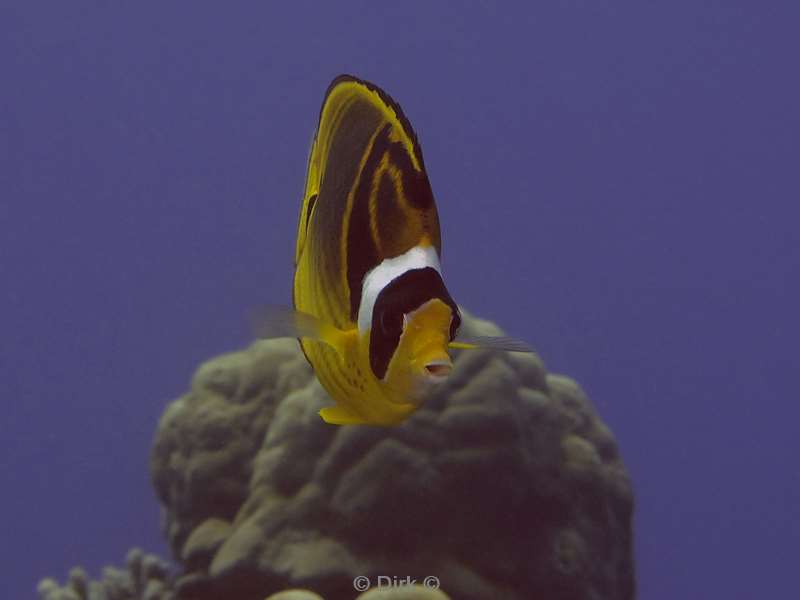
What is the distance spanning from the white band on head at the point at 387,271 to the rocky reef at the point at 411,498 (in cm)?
319

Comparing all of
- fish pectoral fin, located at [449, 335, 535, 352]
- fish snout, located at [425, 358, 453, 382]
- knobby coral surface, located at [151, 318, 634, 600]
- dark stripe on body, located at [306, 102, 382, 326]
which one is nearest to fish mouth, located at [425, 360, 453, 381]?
fish snout, located at [425, 358, 453, 382]

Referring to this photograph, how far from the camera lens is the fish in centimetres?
117

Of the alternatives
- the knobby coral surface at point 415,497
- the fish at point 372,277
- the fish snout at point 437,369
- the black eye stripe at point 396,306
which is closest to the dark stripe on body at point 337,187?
the fish at point 372,277

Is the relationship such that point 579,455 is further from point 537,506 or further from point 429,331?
point 429,331

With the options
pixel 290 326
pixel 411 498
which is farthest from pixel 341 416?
pixel 411 498

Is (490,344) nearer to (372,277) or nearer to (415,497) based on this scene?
(372,277)

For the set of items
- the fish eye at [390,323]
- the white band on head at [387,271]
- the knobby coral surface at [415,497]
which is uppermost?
the knobby coral surface at [415,497]

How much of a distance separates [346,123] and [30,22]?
54.0 m

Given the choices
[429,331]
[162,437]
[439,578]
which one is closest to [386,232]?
[429,331]

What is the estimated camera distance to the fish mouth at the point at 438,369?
3.70ft

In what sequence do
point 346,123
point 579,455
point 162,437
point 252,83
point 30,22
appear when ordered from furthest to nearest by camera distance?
point 252,83, point 30,22, point 162,437, point 579,455, point 346,123

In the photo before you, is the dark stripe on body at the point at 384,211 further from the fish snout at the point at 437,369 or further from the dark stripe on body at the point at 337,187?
the fish snout at the point at 437,369

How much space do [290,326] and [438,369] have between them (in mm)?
227

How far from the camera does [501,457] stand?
4426mm
